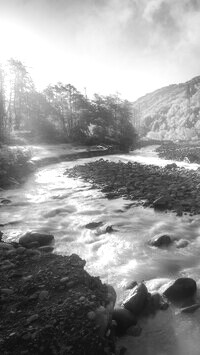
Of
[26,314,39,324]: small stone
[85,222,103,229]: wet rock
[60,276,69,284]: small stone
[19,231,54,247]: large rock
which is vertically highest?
[60,276,69,284]: small stone

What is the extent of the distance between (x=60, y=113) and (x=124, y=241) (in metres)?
55.0

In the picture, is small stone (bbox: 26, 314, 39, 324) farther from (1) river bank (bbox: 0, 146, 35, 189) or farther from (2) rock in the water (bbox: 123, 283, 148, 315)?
(1) river bank (bbox: 0, 146, 35, 189)

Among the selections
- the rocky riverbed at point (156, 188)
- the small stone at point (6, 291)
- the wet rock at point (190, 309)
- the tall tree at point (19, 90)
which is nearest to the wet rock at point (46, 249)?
the small stone at point (6, 291)

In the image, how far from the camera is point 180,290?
6043 millimetres

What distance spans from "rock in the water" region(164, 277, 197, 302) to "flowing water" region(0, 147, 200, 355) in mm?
371

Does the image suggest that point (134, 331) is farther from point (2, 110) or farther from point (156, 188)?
point (2, 110)

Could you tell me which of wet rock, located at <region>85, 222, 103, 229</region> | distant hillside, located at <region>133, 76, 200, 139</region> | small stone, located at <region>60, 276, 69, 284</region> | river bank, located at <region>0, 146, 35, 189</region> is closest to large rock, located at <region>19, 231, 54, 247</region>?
wet rock, located at <region>85, 222, 103, 229</region>

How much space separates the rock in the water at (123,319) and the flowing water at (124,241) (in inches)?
6.7

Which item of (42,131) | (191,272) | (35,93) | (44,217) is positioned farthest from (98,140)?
(191,272)

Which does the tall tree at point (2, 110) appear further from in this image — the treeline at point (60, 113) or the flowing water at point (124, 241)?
the flowing water at point (124, 241)

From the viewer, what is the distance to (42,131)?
182 feet

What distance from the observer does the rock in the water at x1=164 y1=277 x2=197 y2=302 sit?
6.01m

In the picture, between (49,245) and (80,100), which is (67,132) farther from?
(49,245)

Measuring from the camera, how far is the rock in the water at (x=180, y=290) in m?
6.01
